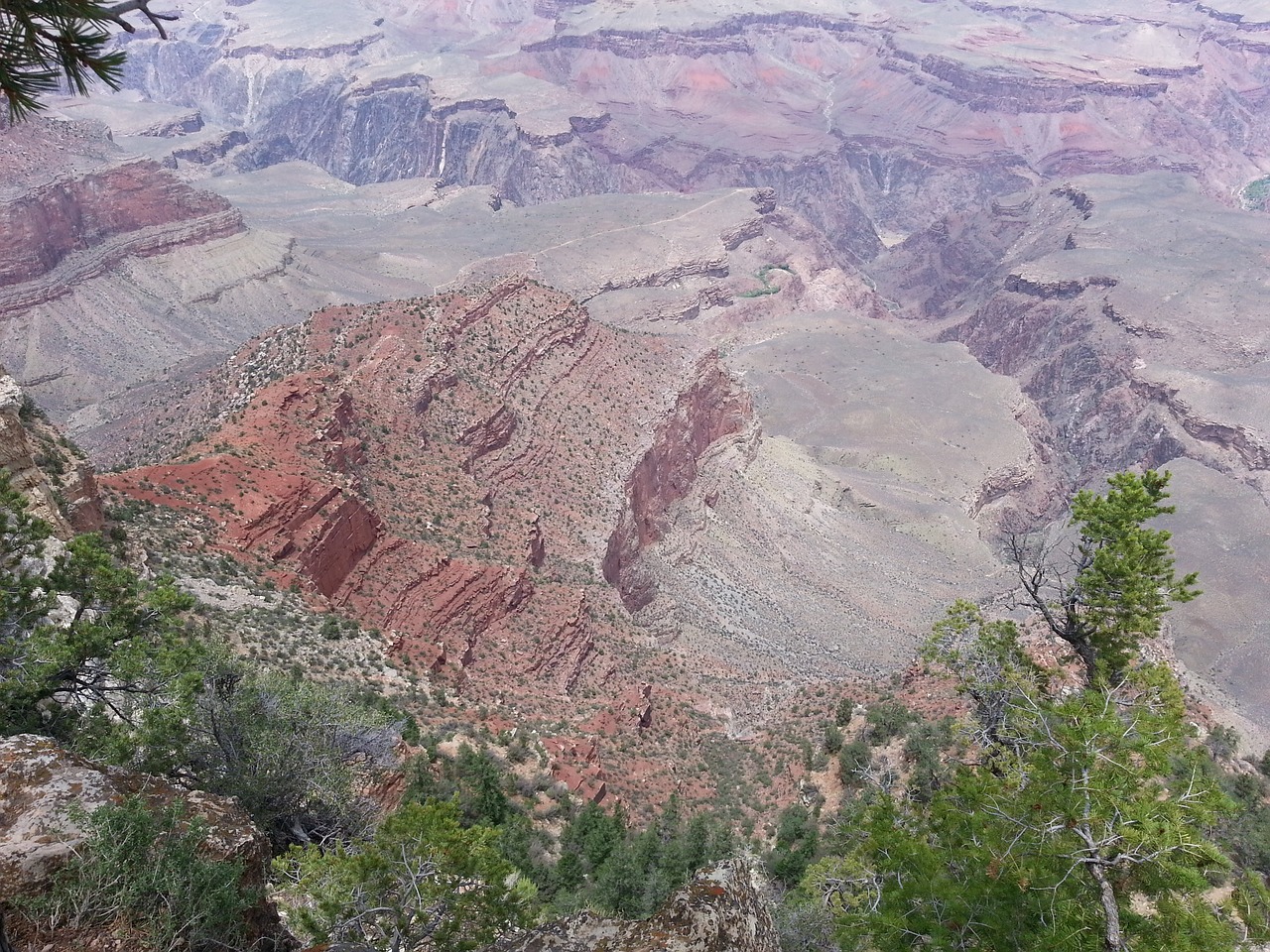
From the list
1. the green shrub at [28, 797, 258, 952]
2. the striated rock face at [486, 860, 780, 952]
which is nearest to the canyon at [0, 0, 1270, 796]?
the green shrub at [28, 797, 258, 952]

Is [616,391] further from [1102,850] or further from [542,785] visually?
[1102,850]

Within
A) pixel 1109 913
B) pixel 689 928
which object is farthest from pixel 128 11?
pixel 1109 913

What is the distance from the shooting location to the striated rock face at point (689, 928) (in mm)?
8992

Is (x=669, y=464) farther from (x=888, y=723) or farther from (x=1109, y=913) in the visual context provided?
(x=1109, y=913)

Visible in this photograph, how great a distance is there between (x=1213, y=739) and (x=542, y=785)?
71.7ft

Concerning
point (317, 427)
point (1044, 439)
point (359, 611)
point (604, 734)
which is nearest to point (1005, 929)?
point (604, 734)

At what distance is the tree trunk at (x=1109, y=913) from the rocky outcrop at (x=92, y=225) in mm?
124849

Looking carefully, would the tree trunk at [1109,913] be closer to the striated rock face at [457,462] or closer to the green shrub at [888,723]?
the green shrub at [888,723]

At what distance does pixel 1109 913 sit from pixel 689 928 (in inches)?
221

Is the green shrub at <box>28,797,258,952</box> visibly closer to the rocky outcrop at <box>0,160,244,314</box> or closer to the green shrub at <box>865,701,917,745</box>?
the green shrub at <box>865,701,917,745</box>

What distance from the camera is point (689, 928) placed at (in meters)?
9.08

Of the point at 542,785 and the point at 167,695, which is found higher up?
the point at 167,695

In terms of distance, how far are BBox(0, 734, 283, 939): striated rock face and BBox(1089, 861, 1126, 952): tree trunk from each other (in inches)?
395

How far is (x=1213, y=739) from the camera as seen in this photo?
29.8 metres
